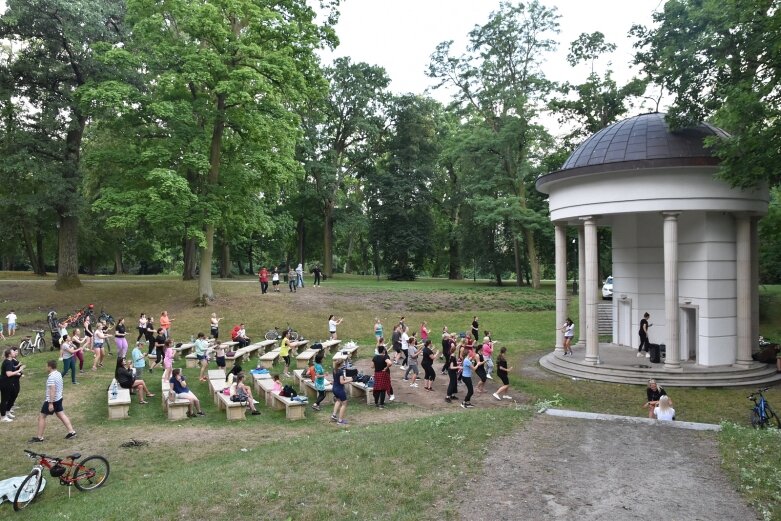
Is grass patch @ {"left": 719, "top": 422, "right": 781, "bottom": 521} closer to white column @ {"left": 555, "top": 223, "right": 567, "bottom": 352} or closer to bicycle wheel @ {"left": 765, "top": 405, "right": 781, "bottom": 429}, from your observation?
bicycle wheel @ {"left": 765, "top": 405, "right": 781, "bottom": 429}

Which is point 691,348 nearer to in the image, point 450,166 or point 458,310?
point 458,310

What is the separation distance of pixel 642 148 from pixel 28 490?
793 inches

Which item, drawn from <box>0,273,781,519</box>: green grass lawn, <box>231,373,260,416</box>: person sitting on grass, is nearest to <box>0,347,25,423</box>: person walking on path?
<box>0,273,781,519</box>: green grass lawn

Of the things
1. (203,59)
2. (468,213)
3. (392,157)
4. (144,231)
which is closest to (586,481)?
(203,59)

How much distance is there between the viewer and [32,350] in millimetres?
20969

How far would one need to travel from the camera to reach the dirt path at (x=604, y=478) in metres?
7.24

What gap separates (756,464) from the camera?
8562 millimetres

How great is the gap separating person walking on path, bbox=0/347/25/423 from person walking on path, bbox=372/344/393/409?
878 cm

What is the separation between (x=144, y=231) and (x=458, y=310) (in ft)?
73.5

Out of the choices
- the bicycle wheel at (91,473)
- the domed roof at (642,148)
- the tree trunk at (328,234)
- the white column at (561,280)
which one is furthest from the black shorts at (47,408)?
the tree trunk at (328,234)

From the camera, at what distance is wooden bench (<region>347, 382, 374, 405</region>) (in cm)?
1569

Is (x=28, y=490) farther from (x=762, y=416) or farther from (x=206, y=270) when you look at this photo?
(x=206, y=270)

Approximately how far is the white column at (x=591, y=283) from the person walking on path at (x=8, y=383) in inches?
708

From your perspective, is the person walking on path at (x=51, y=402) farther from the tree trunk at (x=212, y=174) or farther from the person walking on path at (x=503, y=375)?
the tree trunk at (x=212, y=174)
